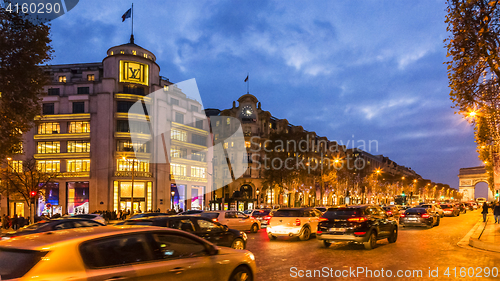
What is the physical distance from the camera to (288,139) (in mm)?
56625

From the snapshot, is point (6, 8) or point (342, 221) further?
point (6, 8)

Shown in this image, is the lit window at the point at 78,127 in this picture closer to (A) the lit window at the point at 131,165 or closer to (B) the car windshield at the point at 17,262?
(A) the lit window at the point at 131,165

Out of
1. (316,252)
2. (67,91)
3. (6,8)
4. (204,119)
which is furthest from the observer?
(204,119)

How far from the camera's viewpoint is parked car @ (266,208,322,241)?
62.1 ft

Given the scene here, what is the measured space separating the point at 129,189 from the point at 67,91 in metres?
19.0

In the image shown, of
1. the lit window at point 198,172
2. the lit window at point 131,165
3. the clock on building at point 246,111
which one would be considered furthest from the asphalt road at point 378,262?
the clock on building at point 246,111

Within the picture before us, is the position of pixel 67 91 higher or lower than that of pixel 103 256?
higher

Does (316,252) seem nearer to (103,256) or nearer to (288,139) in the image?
(103,256)

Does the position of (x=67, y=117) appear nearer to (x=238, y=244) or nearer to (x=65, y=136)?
(x=65, y=136)

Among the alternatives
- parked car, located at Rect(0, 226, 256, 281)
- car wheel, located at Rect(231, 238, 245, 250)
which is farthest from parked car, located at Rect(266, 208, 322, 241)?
parked car, located at Rect(0, 226, 256, 281)

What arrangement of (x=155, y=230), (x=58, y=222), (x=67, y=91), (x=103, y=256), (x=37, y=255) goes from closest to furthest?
(x=37, y=255), (x=103, y=256), (x=155, y=230), (x=58, y=222), (x=67, y=91)

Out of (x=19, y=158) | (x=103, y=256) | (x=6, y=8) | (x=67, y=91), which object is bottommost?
(x=103, y=256)

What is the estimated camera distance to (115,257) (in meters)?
5.12

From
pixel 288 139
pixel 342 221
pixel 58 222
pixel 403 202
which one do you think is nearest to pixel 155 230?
pixel 342 221
